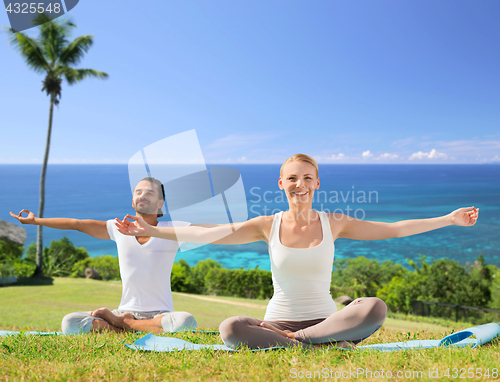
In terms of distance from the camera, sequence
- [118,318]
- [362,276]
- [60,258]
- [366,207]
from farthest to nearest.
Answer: [366,207], [362,276], [60,258], [118,318]

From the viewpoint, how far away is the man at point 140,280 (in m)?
4.07

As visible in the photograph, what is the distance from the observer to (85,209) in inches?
2867

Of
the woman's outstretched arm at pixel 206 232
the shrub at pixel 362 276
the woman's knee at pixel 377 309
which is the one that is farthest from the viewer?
the shrub at pixel 362 276

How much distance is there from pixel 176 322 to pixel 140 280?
608mm

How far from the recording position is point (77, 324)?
4.09 m

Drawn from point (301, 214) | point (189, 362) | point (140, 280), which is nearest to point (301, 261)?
point (301, 214)

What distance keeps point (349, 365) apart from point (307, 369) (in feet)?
0.97

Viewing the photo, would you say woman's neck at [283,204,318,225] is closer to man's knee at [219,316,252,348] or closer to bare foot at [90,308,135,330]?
man's knee at [219,316,252,348]

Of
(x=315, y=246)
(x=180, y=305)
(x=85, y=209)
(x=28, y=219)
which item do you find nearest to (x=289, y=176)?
(x=315, y=246)

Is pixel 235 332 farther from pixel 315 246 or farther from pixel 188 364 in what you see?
pixel 315 246

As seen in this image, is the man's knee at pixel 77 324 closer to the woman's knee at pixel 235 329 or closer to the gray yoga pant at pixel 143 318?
the gray yoga pant at pixel 143 318

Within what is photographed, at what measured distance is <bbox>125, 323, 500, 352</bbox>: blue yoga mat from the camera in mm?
3135

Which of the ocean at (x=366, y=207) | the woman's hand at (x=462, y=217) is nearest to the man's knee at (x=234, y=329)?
the woman's hand at (x=462, y=217)

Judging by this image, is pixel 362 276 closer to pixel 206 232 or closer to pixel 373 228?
pixel 373 228
